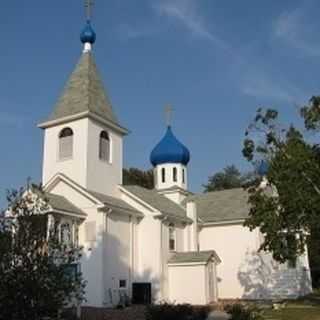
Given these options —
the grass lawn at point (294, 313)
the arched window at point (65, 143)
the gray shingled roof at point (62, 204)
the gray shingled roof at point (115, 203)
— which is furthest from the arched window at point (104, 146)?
the grass lawn at point (294, 313)

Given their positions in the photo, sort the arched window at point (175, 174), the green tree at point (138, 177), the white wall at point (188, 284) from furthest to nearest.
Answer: the green tree at point (138, 177) → the arched window at point (175, 174) → the white wall at point (188, 284)

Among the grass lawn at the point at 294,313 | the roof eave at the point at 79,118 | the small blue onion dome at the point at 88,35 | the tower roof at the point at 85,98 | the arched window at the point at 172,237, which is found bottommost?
the grass lawn at the point at 294,313

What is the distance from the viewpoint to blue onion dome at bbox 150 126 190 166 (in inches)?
1577

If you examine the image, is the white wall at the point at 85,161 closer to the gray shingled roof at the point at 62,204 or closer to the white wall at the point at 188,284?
the gray shingled roof at the point at 62,204

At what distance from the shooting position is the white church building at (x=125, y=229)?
26.2 metres

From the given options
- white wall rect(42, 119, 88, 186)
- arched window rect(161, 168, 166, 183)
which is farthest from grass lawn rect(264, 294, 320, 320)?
arched window rect(161, 168, 166, 183)

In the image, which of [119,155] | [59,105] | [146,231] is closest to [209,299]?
[146,231]

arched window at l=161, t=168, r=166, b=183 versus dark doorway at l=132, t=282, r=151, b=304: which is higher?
arched window at l=161, t=168, r=166, b=183

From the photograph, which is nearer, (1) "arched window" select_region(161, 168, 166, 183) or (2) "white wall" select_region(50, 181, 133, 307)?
(2) "white wall" select_region(50, 181, 133, 307)

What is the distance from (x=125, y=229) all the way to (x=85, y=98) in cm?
837

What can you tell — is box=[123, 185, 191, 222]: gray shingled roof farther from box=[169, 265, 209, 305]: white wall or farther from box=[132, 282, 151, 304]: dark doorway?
box=[132, 282, 151, 304]: dark doorway

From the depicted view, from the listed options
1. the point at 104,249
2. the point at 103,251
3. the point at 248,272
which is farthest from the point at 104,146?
the point at 248,272

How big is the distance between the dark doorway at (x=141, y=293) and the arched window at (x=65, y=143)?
28.0 feet

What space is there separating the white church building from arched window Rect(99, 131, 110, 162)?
0.20 feet
